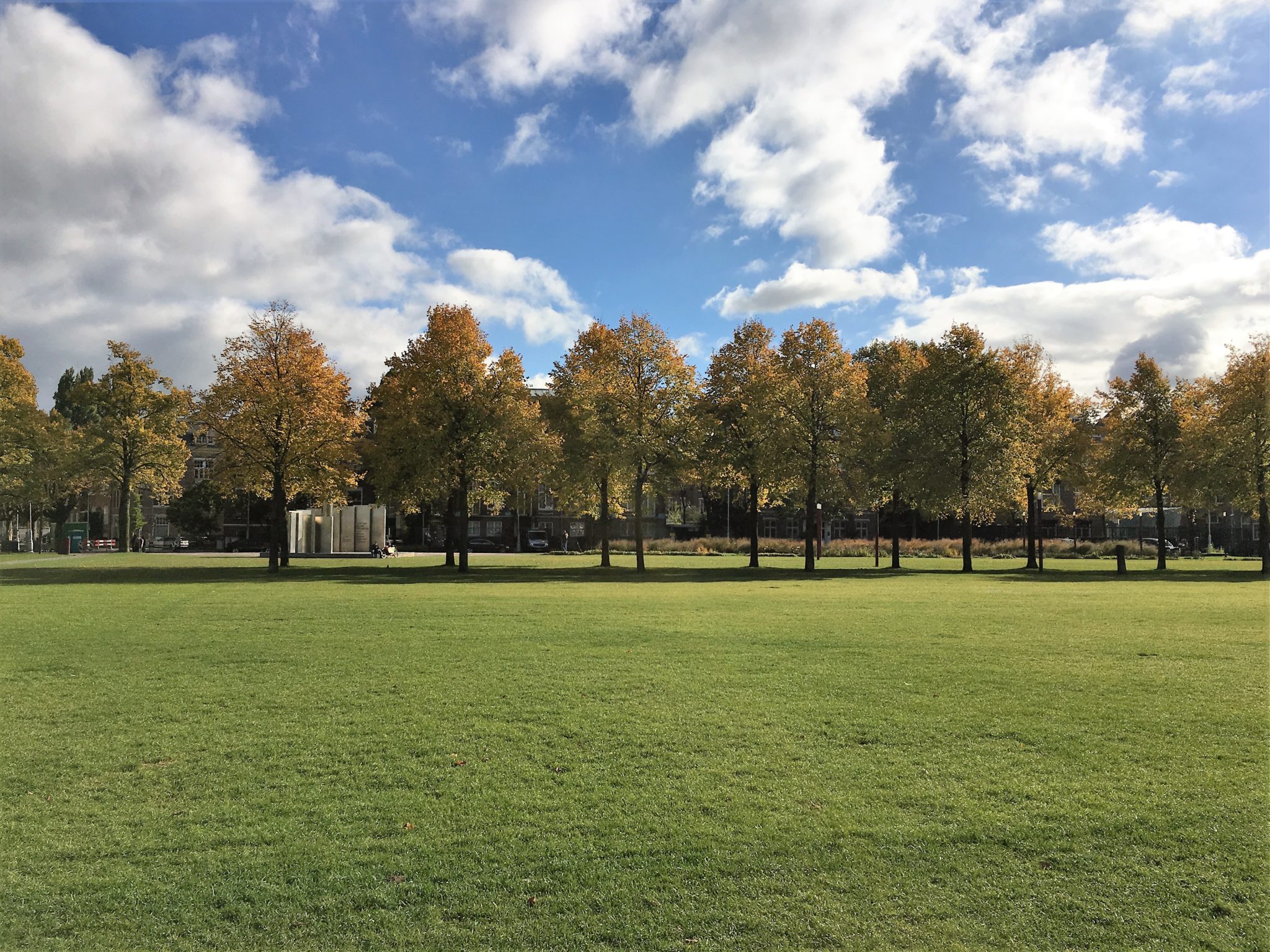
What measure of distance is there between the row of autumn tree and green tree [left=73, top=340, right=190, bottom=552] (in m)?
3.75

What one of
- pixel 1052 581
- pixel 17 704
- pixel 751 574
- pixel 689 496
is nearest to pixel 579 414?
pixel 751 574

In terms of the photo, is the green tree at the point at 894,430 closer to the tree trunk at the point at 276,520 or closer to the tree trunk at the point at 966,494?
the tree trunk at the point at 966,494

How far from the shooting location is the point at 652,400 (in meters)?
39.1

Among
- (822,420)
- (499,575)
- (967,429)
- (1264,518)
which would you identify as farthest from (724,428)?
(1264,518)

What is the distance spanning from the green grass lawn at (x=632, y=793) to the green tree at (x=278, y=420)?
22619mm

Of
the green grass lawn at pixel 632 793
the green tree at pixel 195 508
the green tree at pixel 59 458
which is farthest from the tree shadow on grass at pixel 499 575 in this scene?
A: the green tree at pixel 195 508

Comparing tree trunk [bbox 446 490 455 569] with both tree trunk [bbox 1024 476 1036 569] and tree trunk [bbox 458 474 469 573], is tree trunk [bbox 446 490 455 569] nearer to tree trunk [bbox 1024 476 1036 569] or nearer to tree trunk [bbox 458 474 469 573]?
tree trunk [bbox 458 474 469 573]

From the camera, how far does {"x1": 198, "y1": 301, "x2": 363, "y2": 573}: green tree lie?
117 feet

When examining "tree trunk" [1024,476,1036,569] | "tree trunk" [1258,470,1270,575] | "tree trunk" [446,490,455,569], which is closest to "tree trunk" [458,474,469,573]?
"tree trunk" [446,490,455,569]

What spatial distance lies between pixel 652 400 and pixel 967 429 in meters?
16.7

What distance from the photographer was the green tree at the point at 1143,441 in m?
42.8

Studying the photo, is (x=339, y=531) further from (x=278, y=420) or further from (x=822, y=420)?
(x=822, y=420)

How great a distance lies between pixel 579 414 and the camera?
38906 millimetres

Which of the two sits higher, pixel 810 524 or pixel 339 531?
pixel 810 524
